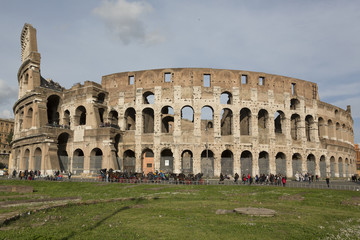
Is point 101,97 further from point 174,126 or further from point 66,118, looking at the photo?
point 174,126

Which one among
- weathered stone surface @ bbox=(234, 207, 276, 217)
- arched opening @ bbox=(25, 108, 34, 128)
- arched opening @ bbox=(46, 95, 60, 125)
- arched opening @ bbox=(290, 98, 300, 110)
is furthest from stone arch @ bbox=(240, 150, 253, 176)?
arched opening @ bbox=(25, 108, 34, 128)

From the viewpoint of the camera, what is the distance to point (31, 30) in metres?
45.0

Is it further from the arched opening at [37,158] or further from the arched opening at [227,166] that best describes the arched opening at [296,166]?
the arched opening at [37,158]

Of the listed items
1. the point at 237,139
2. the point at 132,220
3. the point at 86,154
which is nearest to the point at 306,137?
the point at 237,139

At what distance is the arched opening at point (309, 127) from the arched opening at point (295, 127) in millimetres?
2226

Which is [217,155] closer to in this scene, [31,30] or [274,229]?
[274,229]

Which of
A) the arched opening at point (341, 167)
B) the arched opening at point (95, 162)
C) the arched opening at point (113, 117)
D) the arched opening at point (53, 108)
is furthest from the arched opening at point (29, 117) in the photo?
the arched opening at point (341, 167)

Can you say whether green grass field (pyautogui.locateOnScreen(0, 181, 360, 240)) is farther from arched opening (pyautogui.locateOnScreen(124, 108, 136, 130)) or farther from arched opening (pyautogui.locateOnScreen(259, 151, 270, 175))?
arched opening (pyautogui.locateOnScreen(124, 108, 136, 130))

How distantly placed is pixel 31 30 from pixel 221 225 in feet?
153

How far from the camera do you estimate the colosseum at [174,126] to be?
36.9 m

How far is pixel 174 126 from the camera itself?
3741 cm

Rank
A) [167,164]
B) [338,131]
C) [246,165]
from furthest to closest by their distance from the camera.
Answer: [338,131], [246,165], [167,164]

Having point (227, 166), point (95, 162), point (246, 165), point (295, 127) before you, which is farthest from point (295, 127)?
point (95, 162)

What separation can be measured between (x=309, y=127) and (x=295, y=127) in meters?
2.34
